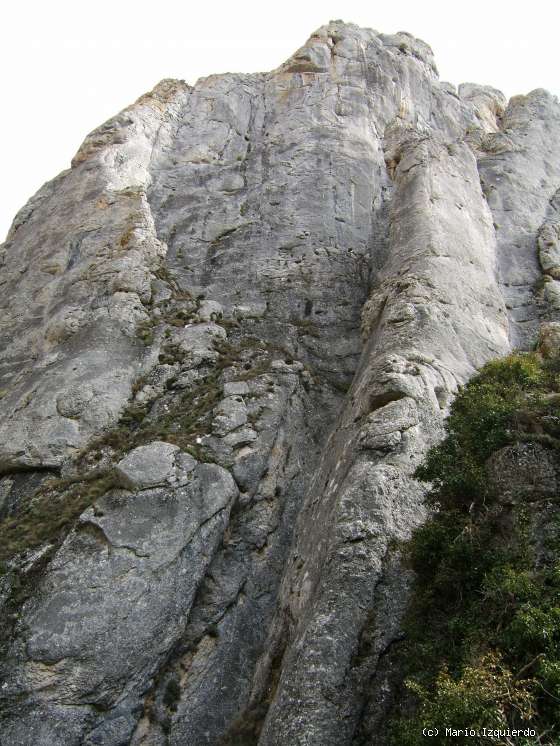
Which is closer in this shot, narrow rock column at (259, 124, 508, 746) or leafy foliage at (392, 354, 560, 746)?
leafy foliage at (392, 354, 560, 746)

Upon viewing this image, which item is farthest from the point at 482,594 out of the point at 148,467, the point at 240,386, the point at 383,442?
the point at 240,386

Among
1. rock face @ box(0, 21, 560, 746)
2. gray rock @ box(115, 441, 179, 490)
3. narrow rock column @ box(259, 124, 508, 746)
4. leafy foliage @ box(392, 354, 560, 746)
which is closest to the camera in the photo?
leafy foliage @ box(392, 354, 560, 746)

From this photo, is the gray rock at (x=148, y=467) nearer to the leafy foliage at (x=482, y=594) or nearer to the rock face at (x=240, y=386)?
the rock face at (x=240, y=386)

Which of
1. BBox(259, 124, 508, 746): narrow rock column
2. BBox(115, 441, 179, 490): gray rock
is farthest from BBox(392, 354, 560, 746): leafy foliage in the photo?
BBox(115, 441, 179, 490): gray rock

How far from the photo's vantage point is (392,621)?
1159 cm

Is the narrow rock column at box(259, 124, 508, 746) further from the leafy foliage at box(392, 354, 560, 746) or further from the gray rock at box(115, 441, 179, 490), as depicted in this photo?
the gray rock at box(115, 441, 179, 490)

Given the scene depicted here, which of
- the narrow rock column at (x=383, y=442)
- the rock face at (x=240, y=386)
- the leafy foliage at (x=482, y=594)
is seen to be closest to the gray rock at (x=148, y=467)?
the rock face at (x=240, y=386)

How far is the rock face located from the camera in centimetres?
1316

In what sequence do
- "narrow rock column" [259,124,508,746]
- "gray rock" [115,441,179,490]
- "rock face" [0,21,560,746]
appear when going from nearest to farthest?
"narrow rock column" [259,124,508,746] < "rock face" [0,21,560,746] < "gray rock" [115,441,179,490]

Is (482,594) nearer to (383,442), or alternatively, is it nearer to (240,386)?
(383,442)

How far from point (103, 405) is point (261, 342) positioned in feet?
19.6

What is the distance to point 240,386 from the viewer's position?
20.2 meters

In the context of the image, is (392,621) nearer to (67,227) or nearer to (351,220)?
(351,220)

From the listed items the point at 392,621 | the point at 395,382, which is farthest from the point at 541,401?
the point at 392,621
